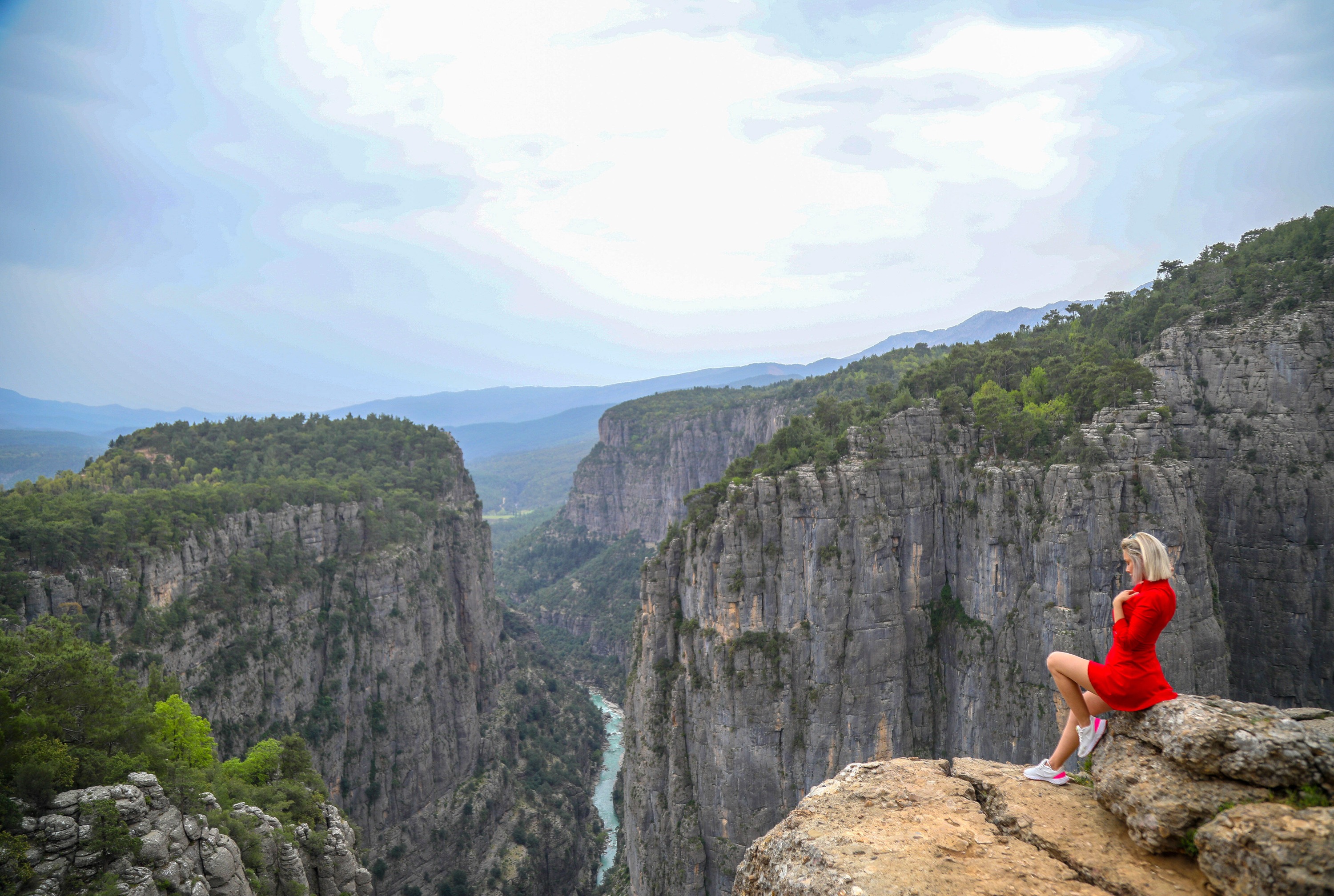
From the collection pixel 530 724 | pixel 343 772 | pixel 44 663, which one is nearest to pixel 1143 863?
pixel 44 663

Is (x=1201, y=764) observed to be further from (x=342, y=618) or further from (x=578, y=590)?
(x=578, y=590)

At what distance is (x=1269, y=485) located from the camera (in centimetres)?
3988

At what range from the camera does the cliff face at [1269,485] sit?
3881 cm

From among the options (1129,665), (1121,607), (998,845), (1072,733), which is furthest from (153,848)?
(1121,607)

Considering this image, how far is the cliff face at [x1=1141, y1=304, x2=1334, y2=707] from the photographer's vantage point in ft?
127

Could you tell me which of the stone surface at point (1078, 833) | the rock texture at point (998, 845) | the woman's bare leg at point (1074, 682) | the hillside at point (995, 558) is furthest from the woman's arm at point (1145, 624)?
the hillside at point (995, 558)

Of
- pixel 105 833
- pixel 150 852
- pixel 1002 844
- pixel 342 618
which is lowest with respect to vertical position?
pixel 342 618

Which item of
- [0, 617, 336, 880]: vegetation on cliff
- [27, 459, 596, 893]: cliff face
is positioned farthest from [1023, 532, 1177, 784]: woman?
[27, 459, 596, 893]: cliff face

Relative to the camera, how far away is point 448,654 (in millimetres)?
71688

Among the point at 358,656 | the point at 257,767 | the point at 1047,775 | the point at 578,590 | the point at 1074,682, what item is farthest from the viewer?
the point at 578,590

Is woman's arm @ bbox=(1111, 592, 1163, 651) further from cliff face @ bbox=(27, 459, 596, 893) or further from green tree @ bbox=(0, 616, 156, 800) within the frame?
cliff face @ bbox=(27, 459, 596, 893)

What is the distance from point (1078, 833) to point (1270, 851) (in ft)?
8.06

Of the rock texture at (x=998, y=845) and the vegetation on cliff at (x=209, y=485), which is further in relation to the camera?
the vegetation on cliff at (x=209, y=485)

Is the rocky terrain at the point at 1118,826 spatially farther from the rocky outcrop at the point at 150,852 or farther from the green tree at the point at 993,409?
the green tree at the point at 993,409
